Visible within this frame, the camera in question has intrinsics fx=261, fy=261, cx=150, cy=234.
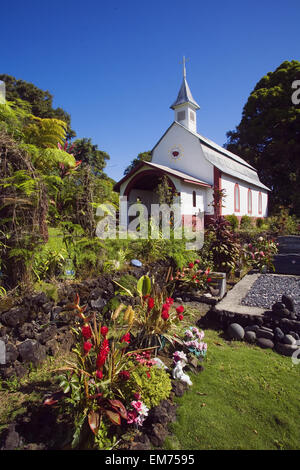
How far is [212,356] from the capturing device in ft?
11.1

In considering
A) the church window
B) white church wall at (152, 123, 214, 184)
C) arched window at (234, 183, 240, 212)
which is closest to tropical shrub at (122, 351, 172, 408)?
white church wall at (152, 123, 214, 184)

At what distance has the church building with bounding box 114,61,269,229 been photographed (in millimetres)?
16266

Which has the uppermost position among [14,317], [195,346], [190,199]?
[190,199]

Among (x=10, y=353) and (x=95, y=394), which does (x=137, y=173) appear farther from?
(x=95, y=394)

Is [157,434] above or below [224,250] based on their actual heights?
below

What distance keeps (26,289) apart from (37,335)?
562mm

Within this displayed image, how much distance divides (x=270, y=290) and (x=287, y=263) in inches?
155

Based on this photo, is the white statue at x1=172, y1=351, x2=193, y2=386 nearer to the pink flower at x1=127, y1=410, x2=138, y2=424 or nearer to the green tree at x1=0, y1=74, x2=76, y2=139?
the pink flower at x1=127, y1=410, x2=138, y2=424

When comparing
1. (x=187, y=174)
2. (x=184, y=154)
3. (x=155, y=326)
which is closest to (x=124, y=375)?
(x=155, y=326)

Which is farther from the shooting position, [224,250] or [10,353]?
[224,250]

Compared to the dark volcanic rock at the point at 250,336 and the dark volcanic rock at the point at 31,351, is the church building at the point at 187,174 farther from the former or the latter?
the dark volcanic rock at the point at 31,351

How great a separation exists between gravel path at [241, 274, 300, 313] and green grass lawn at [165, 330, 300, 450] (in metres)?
1.56

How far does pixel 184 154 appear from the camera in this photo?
18.8m
